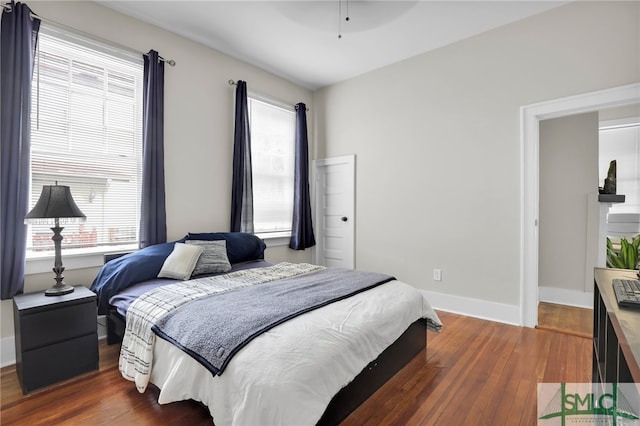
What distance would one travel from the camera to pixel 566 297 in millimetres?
3836

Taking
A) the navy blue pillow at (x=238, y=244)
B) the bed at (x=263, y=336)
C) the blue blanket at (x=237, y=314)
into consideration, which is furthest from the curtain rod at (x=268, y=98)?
the blue blanket at (x=237, y=314)

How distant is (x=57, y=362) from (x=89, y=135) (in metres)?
1.82

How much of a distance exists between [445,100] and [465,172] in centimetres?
86

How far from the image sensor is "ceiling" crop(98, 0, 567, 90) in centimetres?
286

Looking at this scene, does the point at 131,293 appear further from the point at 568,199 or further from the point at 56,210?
the point at 568,199

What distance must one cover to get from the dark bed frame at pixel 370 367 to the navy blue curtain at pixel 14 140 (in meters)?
0.74

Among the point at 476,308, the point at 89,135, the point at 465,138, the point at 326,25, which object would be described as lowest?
the point at 476,308

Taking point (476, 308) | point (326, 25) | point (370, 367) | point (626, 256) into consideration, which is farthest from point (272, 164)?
point (626, 256)

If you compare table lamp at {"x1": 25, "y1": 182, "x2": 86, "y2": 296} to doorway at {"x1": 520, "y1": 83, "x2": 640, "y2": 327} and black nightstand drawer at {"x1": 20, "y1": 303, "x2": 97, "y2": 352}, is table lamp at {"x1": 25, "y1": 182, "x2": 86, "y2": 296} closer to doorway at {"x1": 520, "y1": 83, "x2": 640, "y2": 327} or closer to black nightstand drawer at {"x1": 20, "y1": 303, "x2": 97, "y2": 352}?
black nightstand drawer at {"x1": 20, "y1": 303, "x2": 97, "y2": 352}

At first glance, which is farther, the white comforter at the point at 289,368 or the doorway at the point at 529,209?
the doorway at the point at 529,209

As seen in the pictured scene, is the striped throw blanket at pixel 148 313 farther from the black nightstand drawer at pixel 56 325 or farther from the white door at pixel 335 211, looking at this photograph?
the white door at pixel 335 211

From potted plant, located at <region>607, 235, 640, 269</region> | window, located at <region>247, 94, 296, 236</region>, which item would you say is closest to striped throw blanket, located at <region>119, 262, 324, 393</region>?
window, located at <region>247, 94, 296, 236</region>

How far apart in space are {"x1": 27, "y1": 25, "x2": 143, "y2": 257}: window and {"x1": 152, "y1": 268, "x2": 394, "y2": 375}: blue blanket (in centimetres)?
153

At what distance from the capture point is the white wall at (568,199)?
12.0 feet
